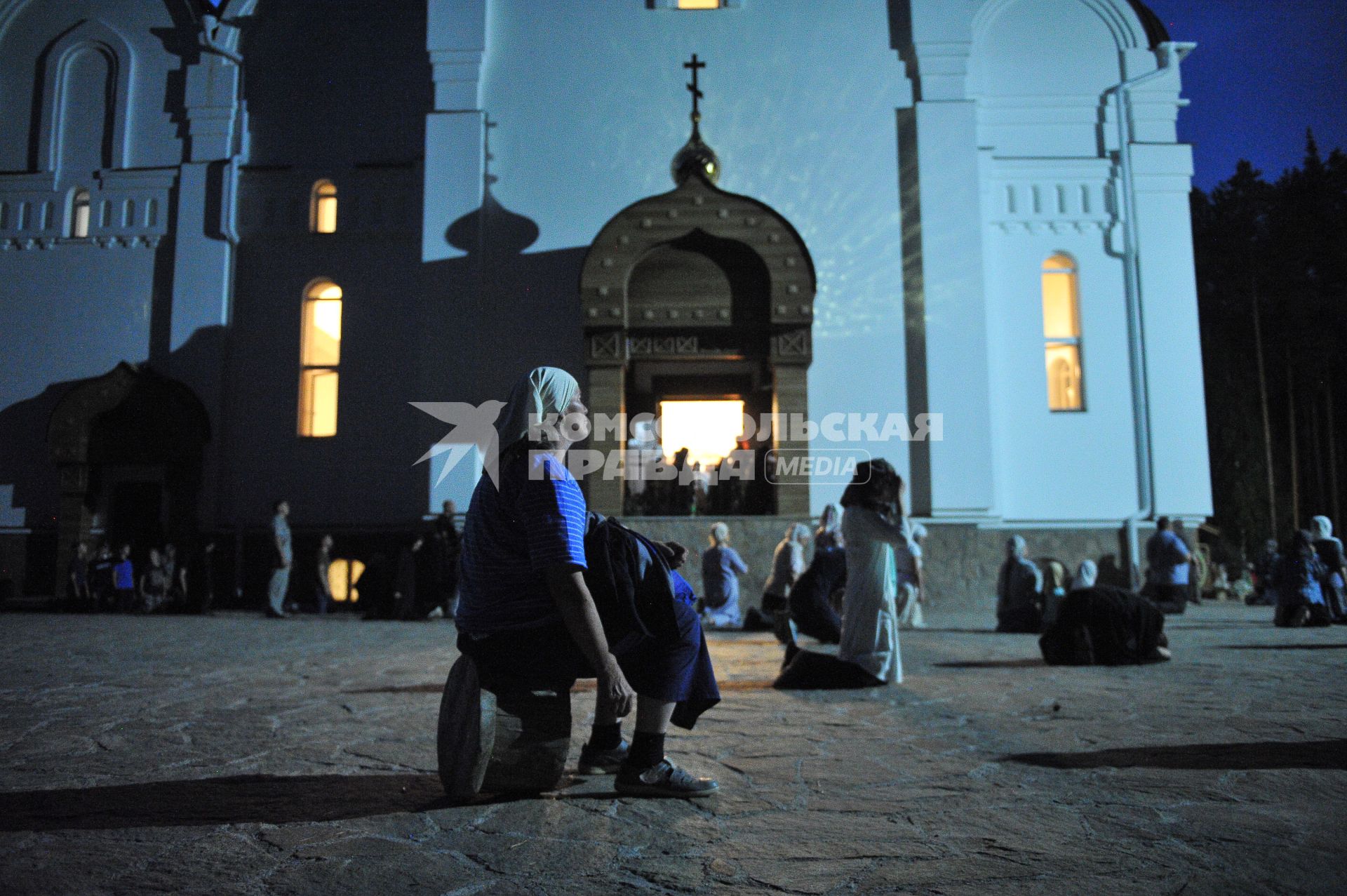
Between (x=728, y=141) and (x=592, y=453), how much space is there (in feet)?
21.1

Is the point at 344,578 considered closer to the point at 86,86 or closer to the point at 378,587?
the point at 378,587

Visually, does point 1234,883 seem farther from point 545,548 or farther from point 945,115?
point 945,115

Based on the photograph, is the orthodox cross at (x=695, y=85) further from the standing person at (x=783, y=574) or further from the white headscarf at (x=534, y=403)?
the white headscarf at (x=534, y=403)

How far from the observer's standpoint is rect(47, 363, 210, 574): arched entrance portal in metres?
17.0

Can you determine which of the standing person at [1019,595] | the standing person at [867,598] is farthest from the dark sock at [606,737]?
the standing person at [1019,595]

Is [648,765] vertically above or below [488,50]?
below

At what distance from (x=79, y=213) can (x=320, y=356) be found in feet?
18.8

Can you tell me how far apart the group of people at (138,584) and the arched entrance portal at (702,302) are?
7.48m

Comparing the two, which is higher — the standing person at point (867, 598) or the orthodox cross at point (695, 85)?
the orthodox cross at point (695, 85)

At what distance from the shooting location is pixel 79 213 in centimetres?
1841

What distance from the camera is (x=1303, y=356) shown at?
106 feet

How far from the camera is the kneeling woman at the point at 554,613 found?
3342mm

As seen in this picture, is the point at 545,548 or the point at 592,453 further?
the point at 592,453

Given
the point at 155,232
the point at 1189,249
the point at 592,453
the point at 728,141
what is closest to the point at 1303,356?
the point at 1189,249
